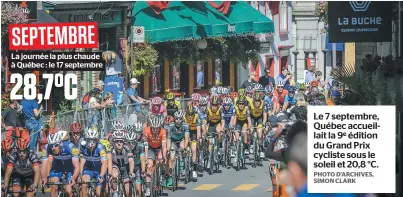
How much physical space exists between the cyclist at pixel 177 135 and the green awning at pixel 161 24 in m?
1.15

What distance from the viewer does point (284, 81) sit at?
56.2ft

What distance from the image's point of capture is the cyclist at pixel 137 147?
17.6m

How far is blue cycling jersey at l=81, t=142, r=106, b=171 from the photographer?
17.4 metres

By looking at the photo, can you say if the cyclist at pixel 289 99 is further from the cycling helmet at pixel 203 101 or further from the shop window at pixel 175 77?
the shop window at pixel 175 77

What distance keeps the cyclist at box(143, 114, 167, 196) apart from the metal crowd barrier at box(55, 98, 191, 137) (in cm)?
21

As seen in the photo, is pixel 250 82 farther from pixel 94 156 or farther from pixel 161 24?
pixel 94 156

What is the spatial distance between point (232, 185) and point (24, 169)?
2184 millimetres

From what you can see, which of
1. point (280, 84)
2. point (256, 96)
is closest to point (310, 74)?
point (280, 84)

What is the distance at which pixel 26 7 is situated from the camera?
1703 cm

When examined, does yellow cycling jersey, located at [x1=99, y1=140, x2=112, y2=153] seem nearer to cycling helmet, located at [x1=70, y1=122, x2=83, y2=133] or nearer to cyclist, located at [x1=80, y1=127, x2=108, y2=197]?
cyclist, located at [x1=80, y1=127, x2=108, y2=197]

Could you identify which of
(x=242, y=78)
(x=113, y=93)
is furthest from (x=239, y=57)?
(x=113, y=93)

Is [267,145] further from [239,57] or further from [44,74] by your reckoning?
[44,74]

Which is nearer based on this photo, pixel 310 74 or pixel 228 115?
pixel 310 74

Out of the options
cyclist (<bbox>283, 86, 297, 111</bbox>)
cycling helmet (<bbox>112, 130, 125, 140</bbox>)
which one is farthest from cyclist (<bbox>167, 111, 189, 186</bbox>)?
cyclist (<bbox>283, 86, 297, 111</bbox>)
